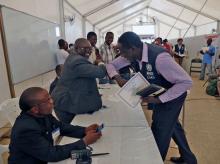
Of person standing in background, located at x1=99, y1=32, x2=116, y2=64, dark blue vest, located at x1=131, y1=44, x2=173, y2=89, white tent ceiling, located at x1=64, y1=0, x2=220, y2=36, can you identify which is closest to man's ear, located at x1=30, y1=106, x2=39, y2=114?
dark blue vest, located at x1=131, y1=44, x2=173, y2=89

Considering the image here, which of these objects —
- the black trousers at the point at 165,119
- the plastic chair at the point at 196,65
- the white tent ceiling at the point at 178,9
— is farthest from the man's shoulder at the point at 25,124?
the plastic chair at the point at 196,65

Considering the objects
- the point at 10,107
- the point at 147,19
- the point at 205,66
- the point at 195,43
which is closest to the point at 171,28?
the point at 147,19

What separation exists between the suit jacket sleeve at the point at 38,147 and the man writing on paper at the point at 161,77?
2.56 ft

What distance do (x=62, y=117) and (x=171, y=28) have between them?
13210 millimetres

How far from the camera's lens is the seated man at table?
1.11 metres

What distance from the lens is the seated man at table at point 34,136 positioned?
111 cm

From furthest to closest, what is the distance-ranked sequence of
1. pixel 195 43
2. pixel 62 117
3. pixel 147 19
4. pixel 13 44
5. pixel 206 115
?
pixel 147 19
pixel 195 43
pixel 206 115
pixel 13 44
pixel 62 117

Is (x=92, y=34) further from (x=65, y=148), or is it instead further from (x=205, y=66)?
(x=205, y=66)

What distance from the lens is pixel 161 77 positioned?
1664 mm

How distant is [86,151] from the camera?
46.5 inches

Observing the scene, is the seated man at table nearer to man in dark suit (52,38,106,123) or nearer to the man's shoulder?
the man's shoulder

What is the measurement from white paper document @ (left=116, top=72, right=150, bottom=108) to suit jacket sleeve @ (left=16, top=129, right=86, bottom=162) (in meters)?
0.68

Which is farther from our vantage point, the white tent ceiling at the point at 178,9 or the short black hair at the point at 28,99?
the white tent ceiling at the point at 178,9

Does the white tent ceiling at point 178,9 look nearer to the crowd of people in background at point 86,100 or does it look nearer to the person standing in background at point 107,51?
the person standing in background at point 107,51
